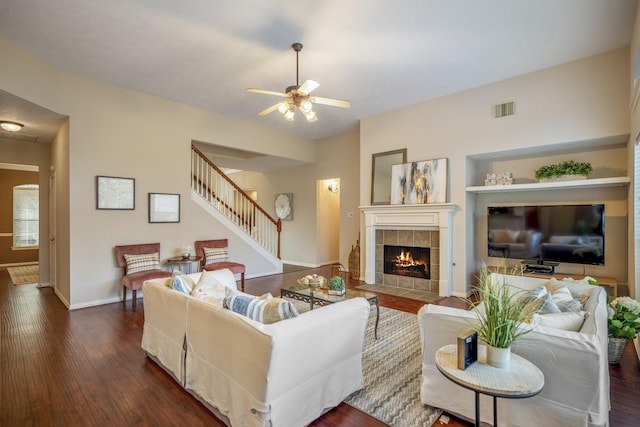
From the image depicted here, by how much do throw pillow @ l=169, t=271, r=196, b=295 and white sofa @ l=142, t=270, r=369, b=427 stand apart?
71 mm

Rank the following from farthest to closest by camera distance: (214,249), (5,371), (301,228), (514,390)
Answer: (301,228) < (214,249) < (5,371) < (514,390)

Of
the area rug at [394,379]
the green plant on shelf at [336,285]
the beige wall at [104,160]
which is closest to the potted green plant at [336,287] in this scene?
the green plant on shelf at [336,285]

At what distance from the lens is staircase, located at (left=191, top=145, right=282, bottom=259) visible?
5.99 meters

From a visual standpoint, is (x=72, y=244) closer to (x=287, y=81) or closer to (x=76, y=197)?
(x=76, y=197)

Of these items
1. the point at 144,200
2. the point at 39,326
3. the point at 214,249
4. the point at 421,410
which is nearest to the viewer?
the point at 421,410

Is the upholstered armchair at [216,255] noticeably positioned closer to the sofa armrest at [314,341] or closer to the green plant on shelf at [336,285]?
the green plant on shelf at [336,285]

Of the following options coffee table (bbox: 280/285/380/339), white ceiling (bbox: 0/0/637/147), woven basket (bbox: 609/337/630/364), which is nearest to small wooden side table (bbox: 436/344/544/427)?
coffee table (bbox: 280/285/380/339)

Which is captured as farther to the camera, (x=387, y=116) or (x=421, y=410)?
(x=387, y=116)

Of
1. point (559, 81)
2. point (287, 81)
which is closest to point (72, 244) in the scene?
point (287, 81)

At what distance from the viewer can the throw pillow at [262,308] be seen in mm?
1926

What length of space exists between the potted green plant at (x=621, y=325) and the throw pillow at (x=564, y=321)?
1.26 meters

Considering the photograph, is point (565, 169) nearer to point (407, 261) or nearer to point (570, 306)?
point (407, 261)

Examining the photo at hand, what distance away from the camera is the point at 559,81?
4148 mm

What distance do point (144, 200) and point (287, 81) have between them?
3003 millimetres
